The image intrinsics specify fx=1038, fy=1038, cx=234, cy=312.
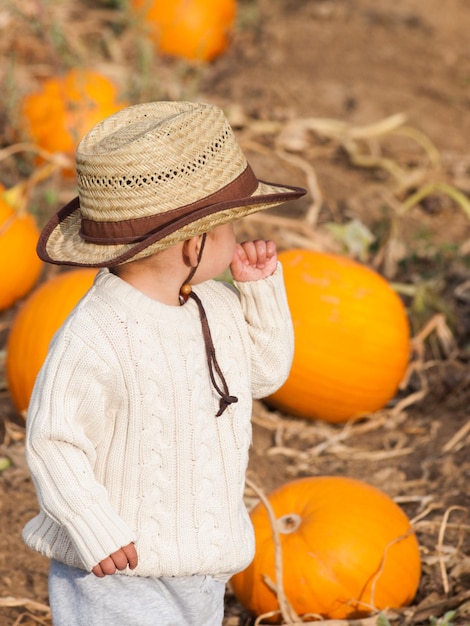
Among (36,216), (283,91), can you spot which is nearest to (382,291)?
(36,216)

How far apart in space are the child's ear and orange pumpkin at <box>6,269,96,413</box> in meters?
1.86

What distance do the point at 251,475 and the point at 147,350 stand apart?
1.79 m

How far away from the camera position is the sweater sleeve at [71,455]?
93.0 inches

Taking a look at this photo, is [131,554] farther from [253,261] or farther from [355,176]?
[355,176]

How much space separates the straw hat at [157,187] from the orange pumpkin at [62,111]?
Answer: 156 inches

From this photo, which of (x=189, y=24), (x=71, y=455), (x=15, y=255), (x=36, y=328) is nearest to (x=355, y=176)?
(x=189, y=24)

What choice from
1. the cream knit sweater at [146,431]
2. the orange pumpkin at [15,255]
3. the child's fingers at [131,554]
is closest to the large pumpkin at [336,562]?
the cream knit sweater at [146,431]

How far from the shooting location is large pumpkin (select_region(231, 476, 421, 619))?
332 centimetres

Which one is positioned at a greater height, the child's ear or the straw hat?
the straw hat

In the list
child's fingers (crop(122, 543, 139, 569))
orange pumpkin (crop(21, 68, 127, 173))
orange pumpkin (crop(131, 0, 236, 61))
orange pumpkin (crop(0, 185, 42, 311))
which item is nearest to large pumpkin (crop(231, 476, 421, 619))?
child's fingers (crop(122, 543, 139, 569))

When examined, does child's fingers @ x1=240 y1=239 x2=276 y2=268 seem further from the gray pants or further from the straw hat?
the gray pants

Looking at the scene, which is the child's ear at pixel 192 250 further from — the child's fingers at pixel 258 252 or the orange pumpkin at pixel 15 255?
the orange pumpkin at pixel 15 255

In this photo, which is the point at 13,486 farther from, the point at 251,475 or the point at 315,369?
the point at 315,369

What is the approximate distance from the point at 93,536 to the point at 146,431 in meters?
0.29
